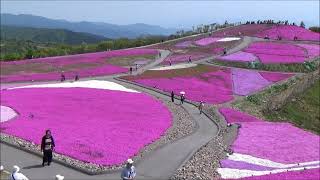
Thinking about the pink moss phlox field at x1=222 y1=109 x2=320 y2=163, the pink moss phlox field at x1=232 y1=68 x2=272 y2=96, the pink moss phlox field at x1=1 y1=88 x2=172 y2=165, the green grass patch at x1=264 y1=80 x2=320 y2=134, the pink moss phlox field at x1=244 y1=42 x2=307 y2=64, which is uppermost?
the pink moss phlox field at x1=244 y1=42 x2=307 y2=64

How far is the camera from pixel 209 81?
7469 cm

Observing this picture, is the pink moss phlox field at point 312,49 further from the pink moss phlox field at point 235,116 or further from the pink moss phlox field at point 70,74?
the pink moss phlox field at point 235,116

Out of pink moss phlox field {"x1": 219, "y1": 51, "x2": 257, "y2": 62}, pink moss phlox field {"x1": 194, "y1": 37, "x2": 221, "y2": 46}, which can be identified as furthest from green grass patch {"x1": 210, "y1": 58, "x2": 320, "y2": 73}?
pink moss phlox field {"x1": 194, "y1": 37, "x2": 221, "y2": 46}

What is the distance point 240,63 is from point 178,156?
58708 millimetres

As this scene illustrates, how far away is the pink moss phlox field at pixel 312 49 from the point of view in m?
97.4

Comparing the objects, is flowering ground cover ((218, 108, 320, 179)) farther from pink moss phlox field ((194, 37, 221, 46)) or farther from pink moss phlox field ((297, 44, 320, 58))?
pink moss phlox field ((194, 37, 221, 46))

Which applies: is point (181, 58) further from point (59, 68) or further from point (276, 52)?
point (59, 68)

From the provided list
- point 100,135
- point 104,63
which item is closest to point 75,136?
point 100,135

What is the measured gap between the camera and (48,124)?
39625mm

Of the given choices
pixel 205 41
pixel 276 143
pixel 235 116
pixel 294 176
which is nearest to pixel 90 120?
pixel 276 143

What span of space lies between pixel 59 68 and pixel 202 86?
29.4m

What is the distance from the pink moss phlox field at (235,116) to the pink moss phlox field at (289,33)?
228ft

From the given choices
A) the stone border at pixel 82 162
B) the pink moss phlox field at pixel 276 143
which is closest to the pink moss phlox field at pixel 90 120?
the stone border at pixel 82 162

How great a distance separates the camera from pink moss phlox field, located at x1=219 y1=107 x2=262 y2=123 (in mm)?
49719
